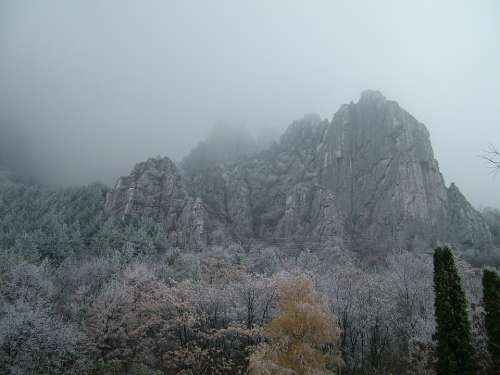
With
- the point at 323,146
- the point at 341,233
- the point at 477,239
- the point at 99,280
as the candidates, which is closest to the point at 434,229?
the point at 477,239

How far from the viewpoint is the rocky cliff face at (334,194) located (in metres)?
120

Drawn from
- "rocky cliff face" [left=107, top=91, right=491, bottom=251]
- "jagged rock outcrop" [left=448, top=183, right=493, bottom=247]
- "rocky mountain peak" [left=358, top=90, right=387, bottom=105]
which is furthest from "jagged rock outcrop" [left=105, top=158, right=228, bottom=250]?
"rocky mountain peak" [left=358, top=90, right=387, bottom=105]

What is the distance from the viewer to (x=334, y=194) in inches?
5487

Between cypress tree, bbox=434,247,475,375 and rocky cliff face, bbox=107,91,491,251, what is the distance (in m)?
82.3

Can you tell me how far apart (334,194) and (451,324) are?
367ft

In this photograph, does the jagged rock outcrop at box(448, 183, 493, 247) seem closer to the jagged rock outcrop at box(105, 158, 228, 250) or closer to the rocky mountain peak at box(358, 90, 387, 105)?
the rocky mountain peak at box(358, 90, 387, 105)

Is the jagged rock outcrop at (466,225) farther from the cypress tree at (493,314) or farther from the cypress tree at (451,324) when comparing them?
the cypress tree at (451,324)

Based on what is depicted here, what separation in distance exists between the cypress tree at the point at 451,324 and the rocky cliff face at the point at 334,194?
270 ft

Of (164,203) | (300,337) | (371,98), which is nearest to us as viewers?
(300,337)

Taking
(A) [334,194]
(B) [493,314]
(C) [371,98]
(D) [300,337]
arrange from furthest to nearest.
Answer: (C) [371,98] < (A) [334,194] < (B) [493,314] < (D) [300,337]

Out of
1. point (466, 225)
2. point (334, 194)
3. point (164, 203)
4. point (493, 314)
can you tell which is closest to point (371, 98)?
point (334, 194)

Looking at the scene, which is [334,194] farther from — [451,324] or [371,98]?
[451,324]

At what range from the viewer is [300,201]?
13912cm

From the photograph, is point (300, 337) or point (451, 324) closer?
point (451, 324)
